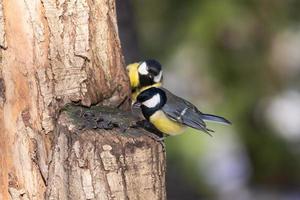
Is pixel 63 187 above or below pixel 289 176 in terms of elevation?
above

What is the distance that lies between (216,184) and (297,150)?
83 centimetres

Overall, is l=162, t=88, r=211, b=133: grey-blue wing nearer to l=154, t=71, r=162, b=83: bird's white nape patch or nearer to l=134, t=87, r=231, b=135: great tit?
l=134, t=87, r=231, b=135: great tit

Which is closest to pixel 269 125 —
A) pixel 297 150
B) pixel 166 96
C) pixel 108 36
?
pixel 297 150

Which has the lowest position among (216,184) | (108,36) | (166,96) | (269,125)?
(216,184)

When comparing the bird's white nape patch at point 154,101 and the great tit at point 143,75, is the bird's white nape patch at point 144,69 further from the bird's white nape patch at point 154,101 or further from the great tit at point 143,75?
the bird's white nape patch at point 154,101

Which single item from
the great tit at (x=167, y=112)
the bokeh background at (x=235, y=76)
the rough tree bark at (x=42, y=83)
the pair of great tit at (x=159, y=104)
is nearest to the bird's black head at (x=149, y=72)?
the pair of great tit at (x=159, y=104)

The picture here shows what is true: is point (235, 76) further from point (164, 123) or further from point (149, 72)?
point (164, 123)

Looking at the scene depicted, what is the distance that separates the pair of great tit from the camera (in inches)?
112

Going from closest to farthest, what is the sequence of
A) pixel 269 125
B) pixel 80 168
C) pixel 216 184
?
1. pixel 80 168
2. pixel 269 125
3. pixel 216 184

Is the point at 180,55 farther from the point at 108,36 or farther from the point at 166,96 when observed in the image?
the point at 108,36

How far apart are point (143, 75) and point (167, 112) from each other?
0.20m

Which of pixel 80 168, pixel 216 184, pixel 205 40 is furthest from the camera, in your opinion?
pixel 216 184

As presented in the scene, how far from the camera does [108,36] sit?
2457mm

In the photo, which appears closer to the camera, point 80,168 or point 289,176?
point 80,168
